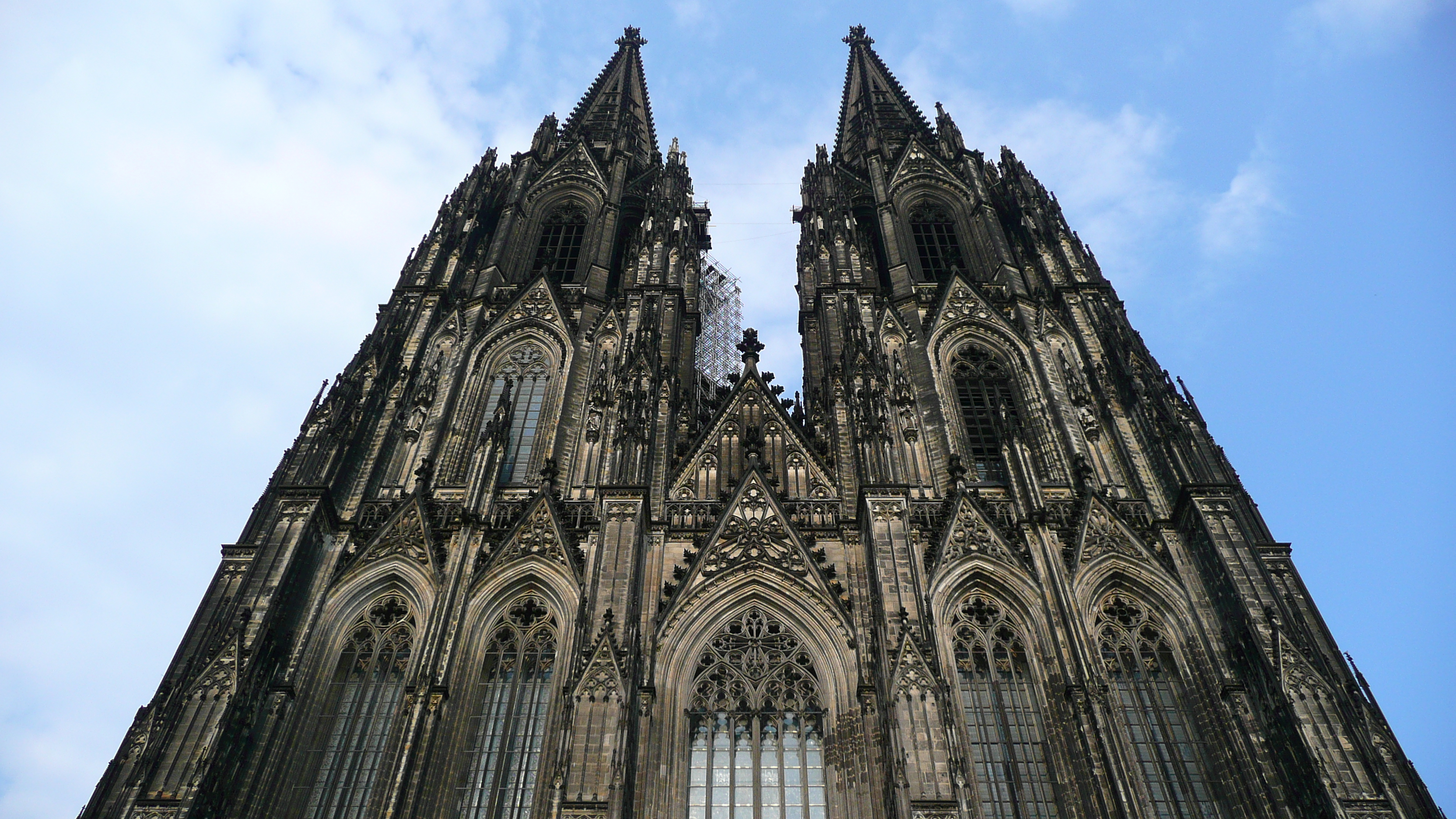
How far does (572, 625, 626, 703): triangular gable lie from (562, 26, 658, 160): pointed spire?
23.3 metres

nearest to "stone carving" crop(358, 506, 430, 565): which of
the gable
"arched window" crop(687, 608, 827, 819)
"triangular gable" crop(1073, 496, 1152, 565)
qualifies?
"arched window" crop(687, 608, 827, 819)

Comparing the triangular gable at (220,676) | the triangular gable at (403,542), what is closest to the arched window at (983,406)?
the triangular gable at (403,542)

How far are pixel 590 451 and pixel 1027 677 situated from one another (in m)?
10.1

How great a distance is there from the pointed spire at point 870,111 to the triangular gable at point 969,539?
18.3 metres

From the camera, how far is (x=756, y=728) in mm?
18812

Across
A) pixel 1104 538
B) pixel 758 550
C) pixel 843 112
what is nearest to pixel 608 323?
pixel 758 550

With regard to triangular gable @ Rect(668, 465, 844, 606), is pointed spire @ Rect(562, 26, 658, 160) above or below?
above

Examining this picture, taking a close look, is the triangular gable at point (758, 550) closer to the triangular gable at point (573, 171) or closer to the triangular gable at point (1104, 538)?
the triangular gable at point (1104, 538)

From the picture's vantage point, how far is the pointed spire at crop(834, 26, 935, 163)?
38938 mm

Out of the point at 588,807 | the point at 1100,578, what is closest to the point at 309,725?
the point at 588,807

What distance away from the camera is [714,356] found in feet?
131

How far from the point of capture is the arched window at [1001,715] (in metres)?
17.7

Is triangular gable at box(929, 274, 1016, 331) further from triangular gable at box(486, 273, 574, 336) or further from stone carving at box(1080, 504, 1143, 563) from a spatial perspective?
triangular gable at box(486, 273, 574, 336)

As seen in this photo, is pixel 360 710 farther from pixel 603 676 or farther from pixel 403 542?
pixel 603 676
